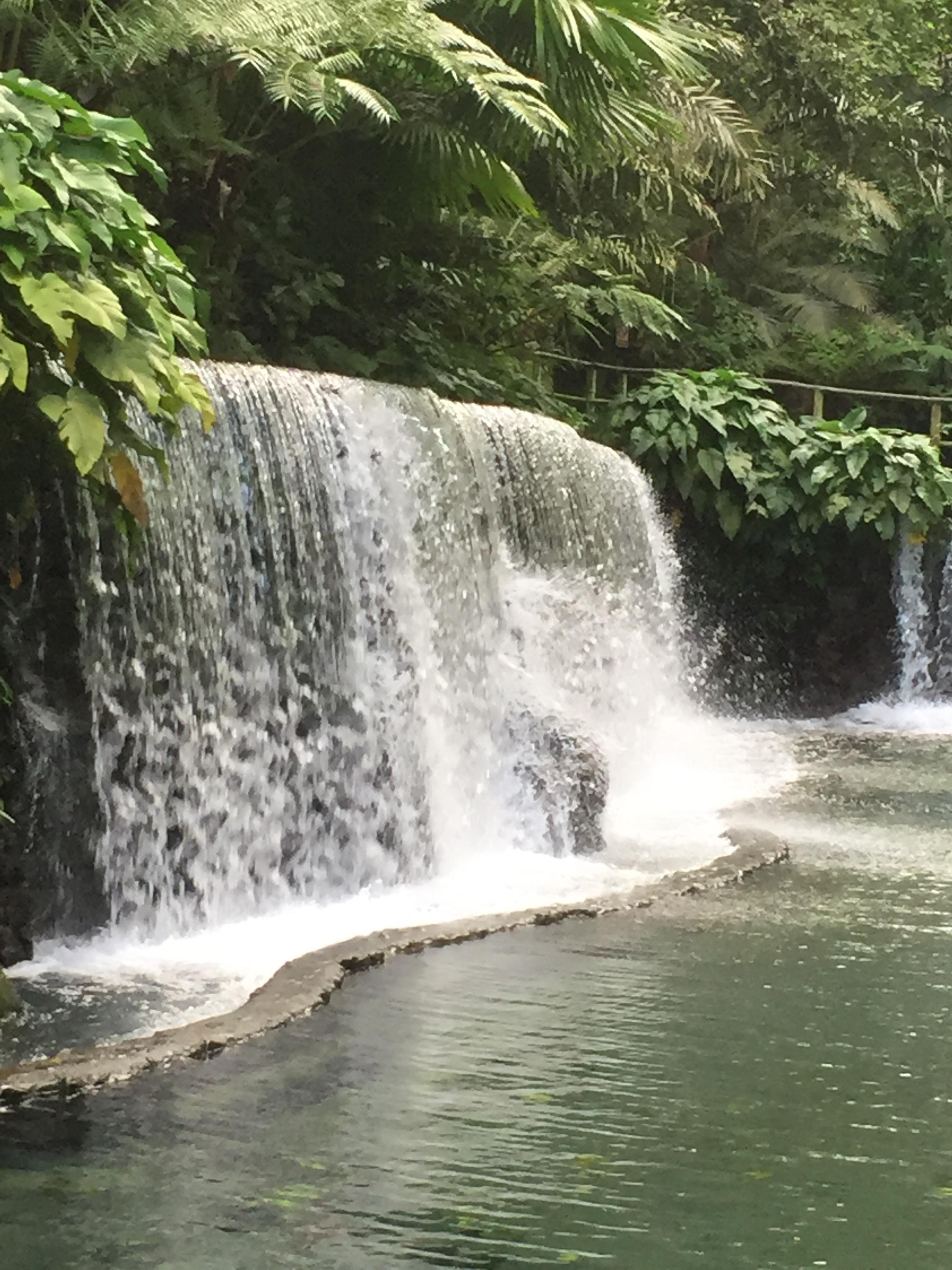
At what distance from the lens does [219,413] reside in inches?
266

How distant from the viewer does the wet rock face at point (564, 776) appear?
7.53 meters

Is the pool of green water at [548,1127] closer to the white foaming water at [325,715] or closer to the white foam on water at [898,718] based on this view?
the white foaming water at [325,715]

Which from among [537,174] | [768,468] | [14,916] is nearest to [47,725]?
[14,916]

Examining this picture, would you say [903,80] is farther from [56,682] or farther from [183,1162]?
[183,1162]

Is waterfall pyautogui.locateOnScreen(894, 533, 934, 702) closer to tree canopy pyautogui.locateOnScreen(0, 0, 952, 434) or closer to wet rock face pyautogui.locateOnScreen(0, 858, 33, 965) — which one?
tree canopy pyautogui.locateOnScreen(0, 0, 952, 434)

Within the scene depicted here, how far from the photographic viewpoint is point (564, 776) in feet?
25.5

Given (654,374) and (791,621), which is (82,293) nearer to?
(791,621)

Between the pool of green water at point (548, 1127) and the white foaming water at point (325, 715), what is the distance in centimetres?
70

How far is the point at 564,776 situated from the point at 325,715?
127 cm

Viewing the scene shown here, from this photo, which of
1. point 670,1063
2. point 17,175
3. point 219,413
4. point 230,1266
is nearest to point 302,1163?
point 230,1266

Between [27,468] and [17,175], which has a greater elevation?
[17,175]

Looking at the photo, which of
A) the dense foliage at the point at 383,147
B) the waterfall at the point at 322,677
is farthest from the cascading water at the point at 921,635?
the waterfall at the point at 322,677

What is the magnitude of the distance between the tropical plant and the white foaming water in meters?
0.96

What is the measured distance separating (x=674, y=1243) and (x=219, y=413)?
4.44m
